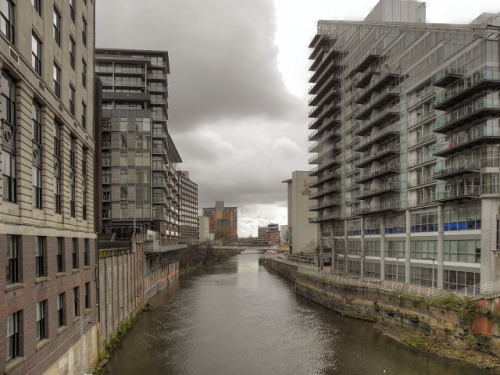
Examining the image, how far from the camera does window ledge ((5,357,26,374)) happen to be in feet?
49.5

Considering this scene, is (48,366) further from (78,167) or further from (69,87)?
(69,87)

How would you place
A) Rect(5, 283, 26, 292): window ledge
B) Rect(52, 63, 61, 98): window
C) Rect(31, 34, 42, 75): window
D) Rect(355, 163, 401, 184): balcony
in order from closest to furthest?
Rect(5, 283, 26, 292): window ledge → Rect(31, 34, 42, 75): window → Rect(52, 63, 61, 98): window → Rect(355, 163, 401, 184): balcony

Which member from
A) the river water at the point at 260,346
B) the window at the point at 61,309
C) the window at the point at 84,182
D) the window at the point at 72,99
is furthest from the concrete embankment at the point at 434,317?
the window at the point at 72,99

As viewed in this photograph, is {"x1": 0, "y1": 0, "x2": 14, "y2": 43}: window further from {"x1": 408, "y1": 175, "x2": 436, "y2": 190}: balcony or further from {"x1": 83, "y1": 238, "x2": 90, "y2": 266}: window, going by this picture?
{"x1": 408, "y1": 175, "x2": 436, "y2": 190}: balcony

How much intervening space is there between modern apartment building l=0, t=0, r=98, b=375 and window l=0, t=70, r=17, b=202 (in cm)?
4

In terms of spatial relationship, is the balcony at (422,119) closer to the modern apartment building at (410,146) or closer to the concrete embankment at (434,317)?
the modern apartment building at (410,146)

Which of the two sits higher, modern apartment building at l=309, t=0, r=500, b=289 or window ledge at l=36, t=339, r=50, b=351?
modern apartment building at l=309, t=0, r=500, b=289

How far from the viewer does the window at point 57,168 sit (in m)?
22.4

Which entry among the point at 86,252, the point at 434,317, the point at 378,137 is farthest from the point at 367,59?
the point at 86,252

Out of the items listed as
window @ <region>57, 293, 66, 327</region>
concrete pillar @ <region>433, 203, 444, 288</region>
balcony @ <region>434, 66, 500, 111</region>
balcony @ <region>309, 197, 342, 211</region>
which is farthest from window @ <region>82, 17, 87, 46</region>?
balcony @ <region>309, 197, 342, 211</region>

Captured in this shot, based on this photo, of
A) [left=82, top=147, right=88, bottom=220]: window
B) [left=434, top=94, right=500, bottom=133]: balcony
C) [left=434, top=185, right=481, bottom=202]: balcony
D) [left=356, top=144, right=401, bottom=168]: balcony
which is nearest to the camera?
[left=82, top=147, right=88, bottom=220]: window

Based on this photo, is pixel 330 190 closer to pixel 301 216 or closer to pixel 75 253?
pixel 301 216

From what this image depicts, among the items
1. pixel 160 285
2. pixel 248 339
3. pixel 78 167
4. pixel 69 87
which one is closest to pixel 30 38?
pixel 69 87

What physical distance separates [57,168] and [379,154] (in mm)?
42180
